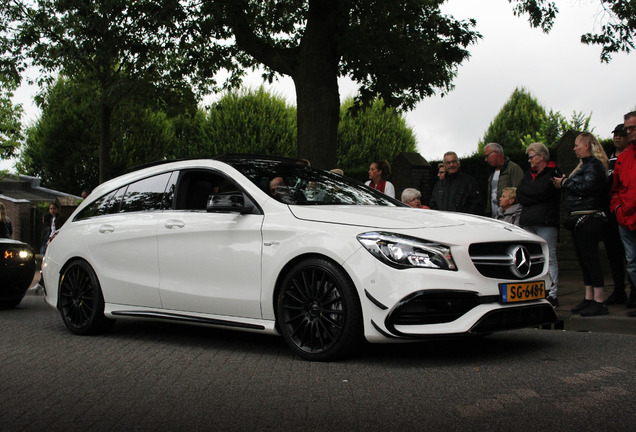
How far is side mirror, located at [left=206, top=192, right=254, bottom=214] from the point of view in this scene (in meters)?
6.20

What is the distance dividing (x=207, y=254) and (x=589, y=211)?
4301mm

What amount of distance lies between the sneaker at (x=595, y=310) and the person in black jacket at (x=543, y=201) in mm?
623

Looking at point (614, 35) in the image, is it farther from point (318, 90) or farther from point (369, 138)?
point (369, 138)

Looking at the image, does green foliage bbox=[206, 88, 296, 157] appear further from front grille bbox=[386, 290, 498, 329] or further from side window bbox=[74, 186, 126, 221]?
front grille bbox=[386, 290, 498, 329]

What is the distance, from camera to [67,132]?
48406mm

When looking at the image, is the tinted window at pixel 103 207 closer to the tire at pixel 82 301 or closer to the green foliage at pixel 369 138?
the tire at pixel 82 301

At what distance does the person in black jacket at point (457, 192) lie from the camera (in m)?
9.62

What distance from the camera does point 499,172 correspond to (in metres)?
10.2

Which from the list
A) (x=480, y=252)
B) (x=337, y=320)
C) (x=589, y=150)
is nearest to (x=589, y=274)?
(x=589, y=150)

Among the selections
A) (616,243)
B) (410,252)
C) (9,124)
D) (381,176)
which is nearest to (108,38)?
(381,176)

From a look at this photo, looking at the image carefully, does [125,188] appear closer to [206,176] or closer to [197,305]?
[206,176]

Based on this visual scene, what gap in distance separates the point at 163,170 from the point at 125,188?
0.66m

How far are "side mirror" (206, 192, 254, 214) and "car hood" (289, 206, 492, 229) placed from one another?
17.0 inches

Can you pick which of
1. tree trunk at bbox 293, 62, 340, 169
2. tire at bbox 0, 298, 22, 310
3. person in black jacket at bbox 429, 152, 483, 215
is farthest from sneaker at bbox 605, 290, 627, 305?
tire at bbox 0, 298, 22, 310
